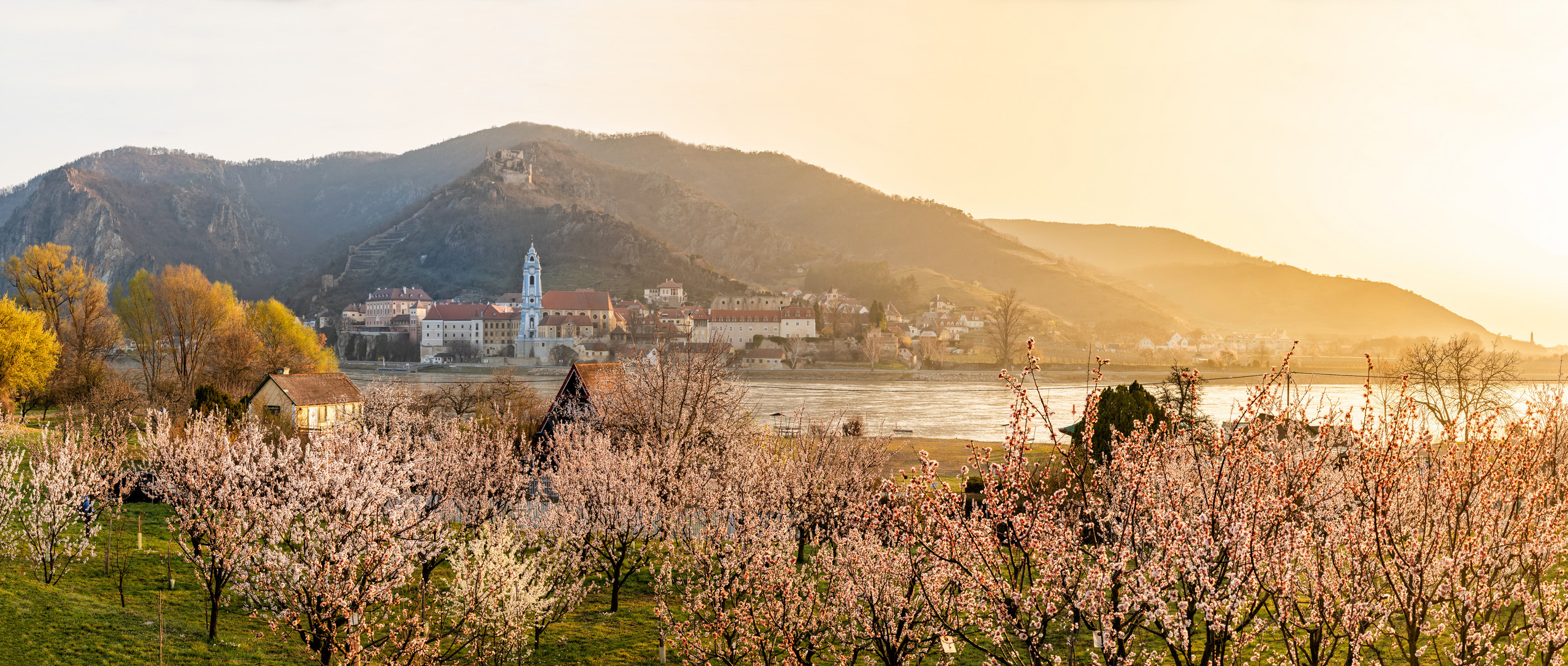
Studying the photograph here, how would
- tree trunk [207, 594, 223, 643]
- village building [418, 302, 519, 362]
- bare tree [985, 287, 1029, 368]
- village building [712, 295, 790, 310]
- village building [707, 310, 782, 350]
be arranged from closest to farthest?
tree trunk [207, 594, 223, 643]
bare tree [985, 287, 1029, 368]
village building [707, 310, 782, 350]
village building [418, 302, 519, 362]
village building [712, 295, 790, 310]

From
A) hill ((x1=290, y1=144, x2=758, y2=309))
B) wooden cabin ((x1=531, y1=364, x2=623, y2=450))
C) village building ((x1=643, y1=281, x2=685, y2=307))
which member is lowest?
wooden cabin ((x1=531, y1=364, x2=623, y2=450))

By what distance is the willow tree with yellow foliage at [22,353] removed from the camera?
107 feet

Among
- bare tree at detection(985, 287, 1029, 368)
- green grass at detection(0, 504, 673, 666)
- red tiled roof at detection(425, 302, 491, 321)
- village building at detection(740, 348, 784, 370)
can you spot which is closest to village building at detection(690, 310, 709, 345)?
village building at detection(740, 348, 784, 370)

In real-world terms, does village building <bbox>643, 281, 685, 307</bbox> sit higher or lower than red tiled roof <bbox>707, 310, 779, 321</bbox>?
higher

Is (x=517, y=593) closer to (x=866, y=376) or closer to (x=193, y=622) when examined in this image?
(x=193, y=622)

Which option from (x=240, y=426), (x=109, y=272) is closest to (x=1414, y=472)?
(x=240, y=426)

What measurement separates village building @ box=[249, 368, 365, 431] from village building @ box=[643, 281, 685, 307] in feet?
375

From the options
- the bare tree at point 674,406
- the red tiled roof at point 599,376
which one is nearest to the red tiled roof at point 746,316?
the red tiled roof at point 599,376

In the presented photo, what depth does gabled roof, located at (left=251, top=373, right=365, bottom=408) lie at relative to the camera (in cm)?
3547

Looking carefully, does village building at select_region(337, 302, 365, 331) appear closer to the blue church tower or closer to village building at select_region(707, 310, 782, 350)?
the blue church tower

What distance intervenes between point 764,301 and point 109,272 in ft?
473

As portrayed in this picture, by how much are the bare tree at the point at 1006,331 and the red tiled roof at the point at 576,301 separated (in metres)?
60.6

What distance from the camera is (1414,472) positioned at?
8039 millimetres

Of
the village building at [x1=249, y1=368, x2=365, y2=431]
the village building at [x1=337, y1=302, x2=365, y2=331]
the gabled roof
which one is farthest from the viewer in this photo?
the village building at [x1=337, y1=302, x2=365, y2=331]
